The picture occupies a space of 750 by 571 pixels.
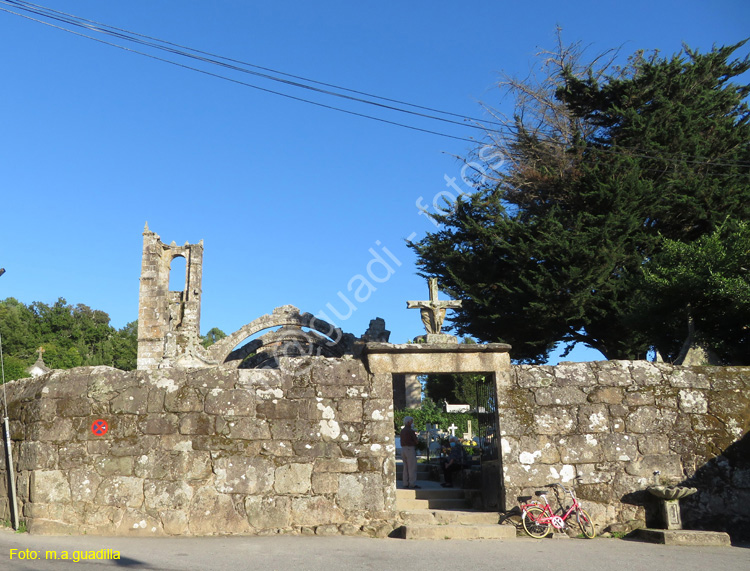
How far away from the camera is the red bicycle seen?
675 cm

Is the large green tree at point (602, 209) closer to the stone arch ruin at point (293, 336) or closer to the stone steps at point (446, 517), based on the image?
the stone arch ruin at point (293, 336)

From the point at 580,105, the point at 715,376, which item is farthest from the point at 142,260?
the point at 715,376

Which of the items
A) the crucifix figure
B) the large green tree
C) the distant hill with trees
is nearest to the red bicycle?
the crucifix figure

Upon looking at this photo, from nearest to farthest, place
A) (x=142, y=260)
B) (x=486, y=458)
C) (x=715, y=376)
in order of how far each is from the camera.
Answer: (x=715, y=376)
(x=486, y=458)
(x=142, y=260)

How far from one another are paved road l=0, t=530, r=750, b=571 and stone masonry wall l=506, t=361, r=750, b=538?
57 cm

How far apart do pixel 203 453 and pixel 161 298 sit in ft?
89.7

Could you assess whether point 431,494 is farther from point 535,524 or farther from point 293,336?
point 293,336

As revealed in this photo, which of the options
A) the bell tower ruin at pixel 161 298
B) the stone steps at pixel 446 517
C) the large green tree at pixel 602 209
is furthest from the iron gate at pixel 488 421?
the bell tower ruin at pixel 161 298

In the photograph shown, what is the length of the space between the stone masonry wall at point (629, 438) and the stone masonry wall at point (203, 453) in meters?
1.56

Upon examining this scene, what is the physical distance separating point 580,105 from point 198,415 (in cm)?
1670

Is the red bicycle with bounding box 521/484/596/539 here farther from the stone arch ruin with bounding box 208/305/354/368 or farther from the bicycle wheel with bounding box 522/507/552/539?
the stone arch ruin with bounding box 208/305/354/368

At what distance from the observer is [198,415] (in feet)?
22.2

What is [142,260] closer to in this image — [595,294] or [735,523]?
[595,294]

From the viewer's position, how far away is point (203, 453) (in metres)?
6.70
